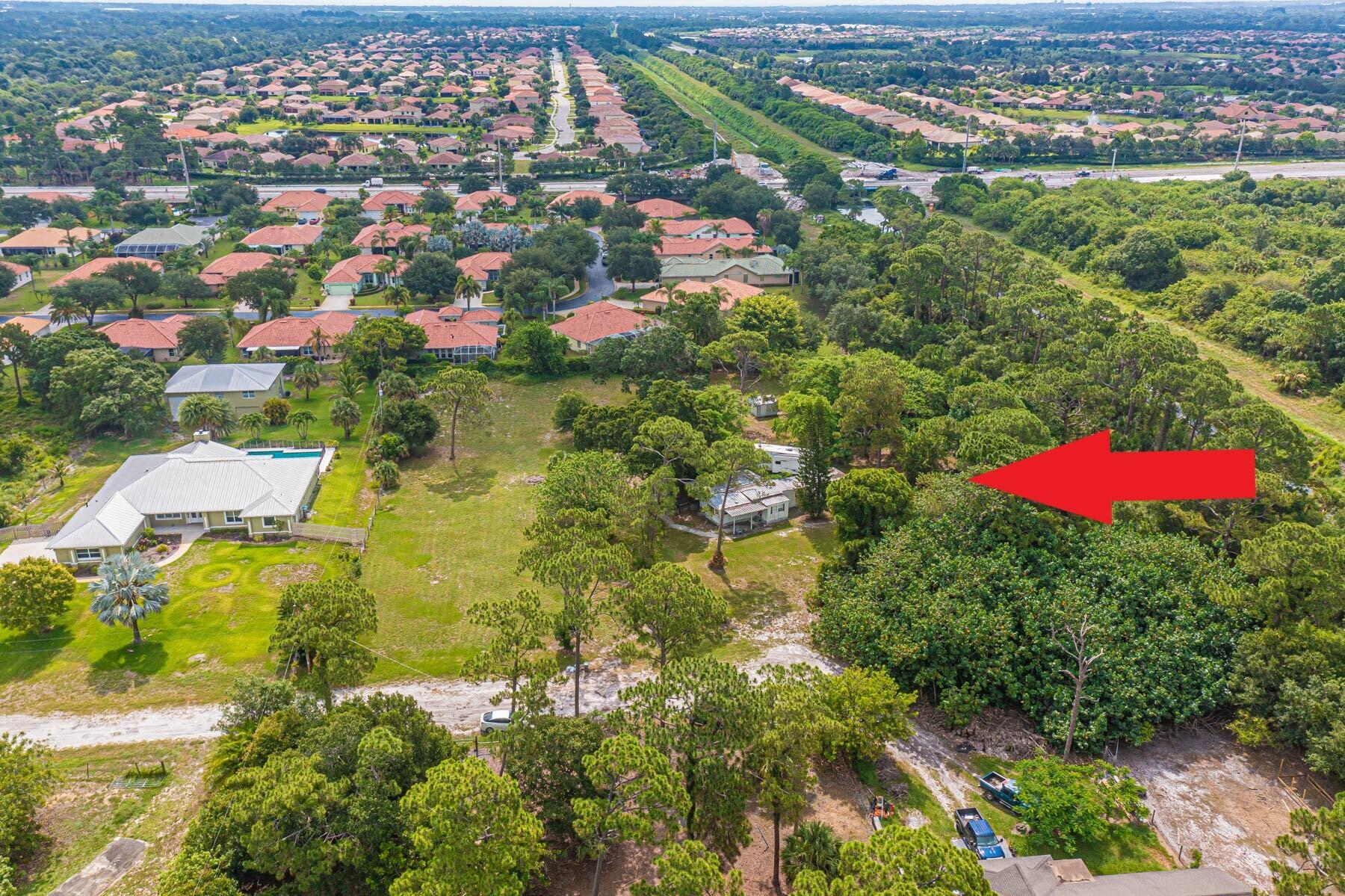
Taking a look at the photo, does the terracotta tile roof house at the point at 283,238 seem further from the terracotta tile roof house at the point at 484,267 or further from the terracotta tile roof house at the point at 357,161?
the terracotta tile roof house at the point at 357,161

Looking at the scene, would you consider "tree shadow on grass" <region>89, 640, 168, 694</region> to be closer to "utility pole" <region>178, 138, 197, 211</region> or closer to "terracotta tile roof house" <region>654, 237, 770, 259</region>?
"terracotta tile roof house" <region>654, 237, 770, 259</region>

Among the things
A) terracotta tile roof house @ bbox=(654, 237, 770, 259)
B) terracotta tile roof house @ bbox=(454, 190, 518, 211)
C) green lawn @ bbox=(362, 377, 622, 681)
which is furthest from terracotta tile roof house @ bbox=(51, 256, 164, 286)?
terracotta tile roof house @ bbox=(654, 237, 770, 259)

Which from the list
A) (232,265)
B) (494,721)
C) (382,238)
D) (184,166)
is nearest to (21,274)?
(232,265)

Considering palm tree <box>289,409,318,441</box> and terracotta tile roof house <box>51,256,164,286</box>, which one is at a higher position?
terracotta tile roof house <box>51,256,164,286</box>

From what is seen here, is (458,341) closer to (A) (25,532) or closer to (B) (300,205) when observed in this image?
(A) (25,532)

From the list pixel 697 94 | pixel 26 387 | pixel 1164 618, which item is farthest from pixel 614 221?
pixel 697 94

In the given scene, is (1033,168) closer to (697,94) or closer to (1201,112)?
(1201,112)
